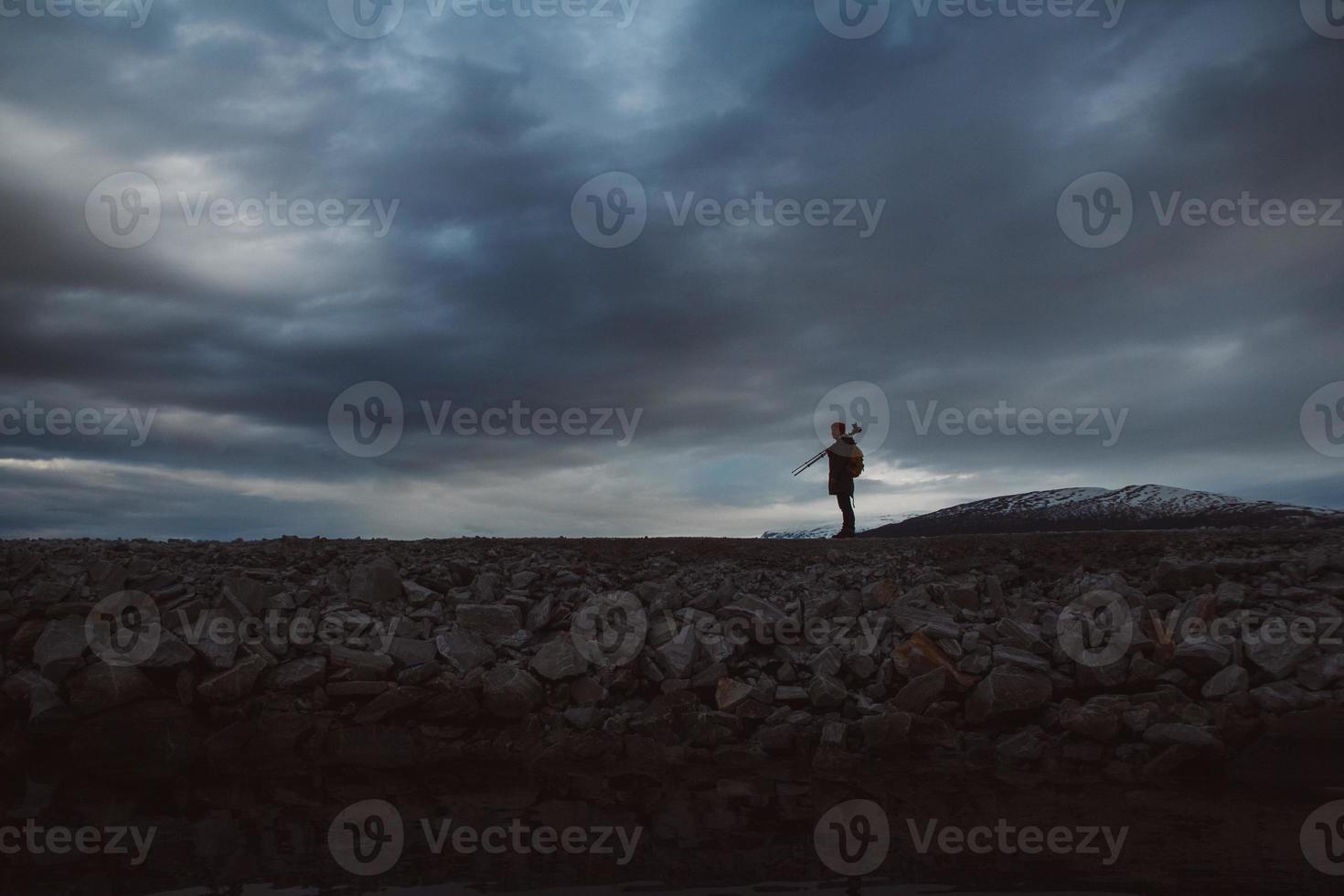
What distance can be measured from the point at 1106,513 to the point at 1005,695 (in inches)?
597

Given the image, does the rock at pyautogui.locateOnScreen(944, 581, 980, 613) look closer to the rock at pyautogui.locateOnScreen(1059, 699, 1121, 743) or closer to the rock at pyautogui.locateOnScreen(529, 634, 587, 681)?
the rock at pyautogui.locateOnScreen(1059, 699, 1121, 743)

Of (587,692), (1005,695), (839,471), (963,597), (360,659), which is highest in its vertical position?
(839,471)

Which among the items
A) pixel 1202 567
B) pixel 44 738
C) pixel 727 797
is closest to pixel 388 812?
pixel 727 797

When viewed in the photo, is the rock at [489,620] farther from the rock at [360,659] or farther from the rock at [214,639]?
the rock at [214,639]

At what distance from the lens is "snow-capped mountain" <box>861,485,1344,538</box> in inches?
825

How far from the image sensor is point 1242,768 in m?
10.2

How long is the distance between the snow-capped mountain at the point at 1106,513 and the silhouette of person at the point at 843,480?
123 inches

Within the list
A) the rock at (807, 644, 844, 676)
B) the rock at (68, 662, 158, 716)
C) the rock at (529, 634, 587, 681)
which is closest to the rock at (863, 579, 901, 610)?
the rock at (807, 644, 844, 676)

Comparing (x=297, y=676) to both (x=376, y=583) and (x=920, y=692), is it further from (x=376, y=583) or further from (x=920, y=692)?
(x=920, y=692)

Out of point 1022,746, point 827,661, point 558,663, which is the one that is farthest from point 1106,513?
point 558,663

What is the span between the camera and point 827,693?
35.8 ft

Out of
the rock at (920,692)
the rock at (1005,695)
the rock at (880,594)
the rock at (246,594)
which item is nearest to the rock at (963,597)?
the rock at (880,594)

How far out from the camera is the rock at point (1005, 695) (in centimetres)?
1091

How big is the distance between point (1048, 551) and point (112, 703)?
1441cm
